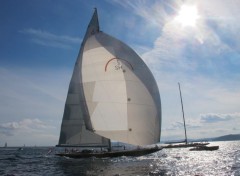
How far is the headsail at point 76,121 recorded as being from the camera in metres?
54.0

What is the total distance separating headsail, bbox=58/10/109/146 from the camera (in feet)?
177

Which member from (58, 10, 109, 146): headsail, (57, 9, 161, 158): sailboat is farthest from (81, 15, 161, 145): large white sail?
(58, 10, 109, 146): headsail

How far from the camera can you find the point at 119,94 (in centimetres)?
4919

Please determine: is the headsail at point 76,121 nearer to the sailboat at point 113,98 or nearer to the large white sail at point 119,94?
the sailboat at point 113,98

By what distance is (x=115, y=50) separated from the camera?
5081 centimetres

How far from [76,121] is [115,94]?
9.78 m

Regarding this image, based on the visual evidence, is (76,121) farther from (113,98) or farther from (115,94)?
(115,94)

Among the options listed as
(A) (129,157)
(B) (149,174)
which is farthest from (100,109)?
(B) (149,174)

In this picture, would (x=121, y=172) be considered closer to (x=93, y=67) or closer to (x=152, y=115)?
(x=152, y=115)

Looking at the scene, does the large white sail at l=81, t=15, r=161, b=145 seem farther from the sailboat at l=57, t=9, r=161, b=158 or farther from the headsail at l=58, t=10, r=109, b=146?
the headsail at l=58, t=10, r=109, b=146

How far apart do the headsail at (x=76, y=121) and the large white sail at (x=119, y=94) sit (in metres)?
2.90

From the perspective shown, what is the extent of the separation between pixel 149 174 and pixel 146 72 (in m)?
18.2

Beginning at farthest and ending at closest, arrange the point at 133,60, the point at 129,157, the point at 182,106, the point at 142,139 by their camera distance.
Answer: the point at 182,106 < the point at 129,157 < the point at 133,60 < the point at 142,139

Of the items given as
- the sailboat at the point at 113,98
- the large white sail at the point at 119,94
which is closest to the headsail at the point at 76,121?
the sailboat at the point at 113,98
